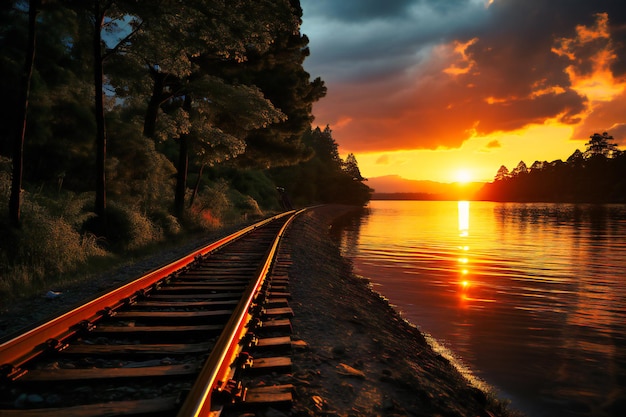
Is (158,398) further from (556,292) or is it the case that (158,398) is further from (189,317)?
(556,292)

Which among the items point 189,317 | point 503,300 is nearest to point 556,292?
point 503,300

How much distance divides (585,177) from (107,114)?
5860 inches

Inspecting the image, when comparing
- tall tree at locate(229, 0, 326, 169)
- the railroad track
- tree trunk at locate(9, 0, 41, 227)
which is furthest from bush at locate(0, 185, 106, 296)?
tall tree at locate(229, 0, 326, 169)

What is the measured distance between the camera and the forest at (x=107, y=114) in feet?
29.1

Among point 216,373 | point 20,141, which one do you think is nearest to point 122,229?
point 20,141

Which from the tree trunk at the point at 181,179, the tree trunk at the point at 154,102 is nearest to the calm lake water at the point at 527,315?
the tree trunk at the point at 181,179

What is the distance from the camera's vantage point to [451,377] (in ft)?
17.2

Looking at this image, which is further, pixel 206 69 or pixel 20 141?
pixel 206 69

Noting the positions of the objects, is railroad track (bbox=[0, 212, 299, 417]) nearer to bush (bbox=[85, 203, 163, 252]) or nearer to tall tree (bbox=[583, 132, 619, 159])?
bush (bbox=[85, 203, 163, 252])

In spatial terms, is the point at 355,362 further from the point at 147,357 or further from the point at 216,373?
the point at 147,357

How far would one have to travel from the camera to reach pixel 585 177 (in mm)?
129125

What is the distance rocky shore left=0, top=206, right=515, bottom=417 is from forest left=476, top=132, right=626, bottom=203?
5591 inches

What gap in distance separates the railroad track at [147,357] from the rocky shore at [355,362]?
326 millimetres

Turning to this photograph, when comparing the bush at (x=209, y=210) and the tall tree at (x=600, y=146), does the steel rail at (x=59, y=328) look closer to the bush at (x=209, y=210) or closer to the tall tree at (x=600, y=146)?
the bush at (x=209, y=210)
